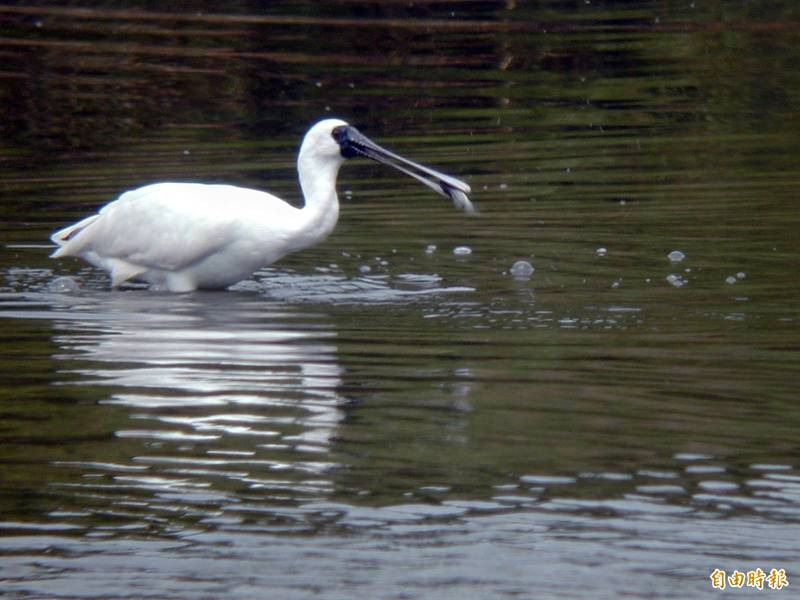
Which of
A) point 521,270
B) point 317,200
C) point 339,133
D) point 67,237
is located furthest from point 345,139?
point 67,237

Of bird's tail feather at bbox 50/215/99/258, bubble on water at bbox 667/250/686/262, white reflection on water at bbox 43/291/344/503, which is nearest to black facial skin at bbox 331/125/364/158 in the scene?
white reflection on water at bbox 43/291/344/503

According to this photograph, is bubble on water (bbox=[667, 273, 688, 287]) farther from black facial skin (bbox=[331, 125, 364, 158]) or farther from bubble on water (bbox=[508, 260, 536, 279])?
black facial skin (bbox=[331, 125, 364, 158])

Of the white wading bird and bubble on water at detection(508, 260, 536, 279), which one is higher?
the white wading bird

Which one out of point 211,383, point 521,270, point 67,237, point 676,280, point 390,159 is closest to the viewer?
point 211,383

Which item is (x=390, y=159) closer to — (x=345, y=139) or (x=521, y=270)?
(x=345, y=139)

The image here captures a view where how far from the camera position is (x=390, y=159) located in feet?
33.4

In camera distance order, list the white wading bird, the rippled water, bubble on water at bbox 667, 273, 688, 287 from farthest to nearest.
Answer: the white wading bird, bubble on water at bbox 667, 273, 688, 287, the rippled water

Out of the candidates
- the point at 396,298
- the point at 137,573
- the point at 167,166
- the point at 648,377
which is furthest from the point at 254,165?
the point at 137,573

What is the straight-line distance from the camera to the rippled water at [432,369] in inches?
206

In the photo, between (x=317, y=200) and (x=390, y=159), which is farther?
(x=390, y=159)

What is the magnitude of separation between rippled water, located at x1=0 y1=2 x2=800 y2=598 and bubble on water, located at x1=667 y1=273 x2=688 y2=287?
24mm

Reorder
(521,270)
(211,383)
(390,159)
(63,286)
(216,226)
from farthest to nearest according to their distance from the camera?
1. (390,159)
2. (63,286)
3. (521,270)
4. (216,226)
5. (211,383)

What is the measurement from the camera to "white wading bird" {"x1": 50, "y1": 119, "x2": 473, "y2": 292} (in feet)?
31.2

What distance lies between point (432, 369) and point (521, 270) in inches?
90.7
